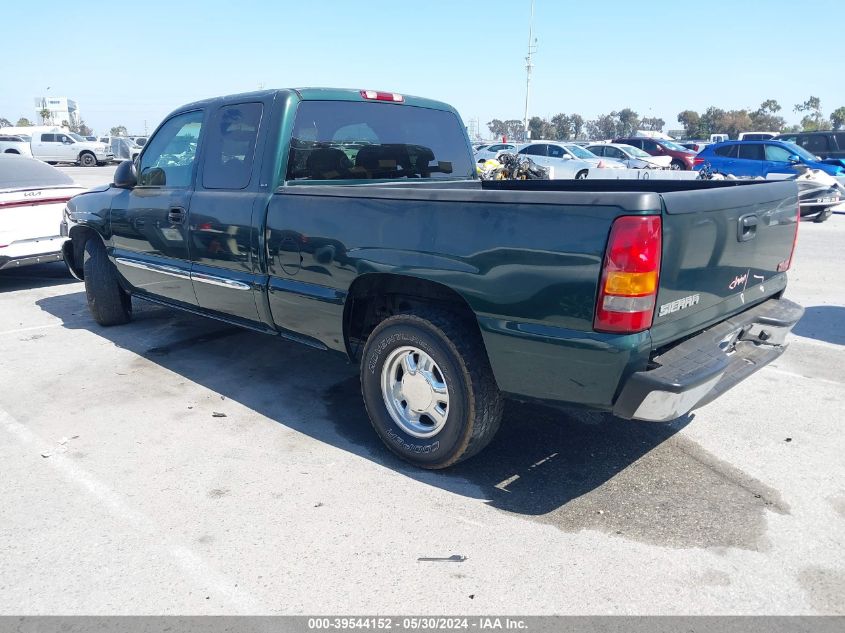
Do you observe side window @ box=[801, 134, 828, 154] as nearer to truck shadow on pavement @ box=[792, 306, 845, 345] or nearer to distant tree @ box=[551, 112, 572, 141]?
truck shadow on pavement @ box=[792, 306, 845, 345]

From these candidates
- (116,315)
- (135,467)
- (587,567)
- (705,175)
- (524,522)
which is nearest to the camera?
(587,567)

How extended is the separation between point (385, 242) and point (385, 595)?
1.64 m

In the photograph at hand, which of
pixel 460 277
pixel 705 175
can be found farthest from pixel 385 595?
pixel 705 175

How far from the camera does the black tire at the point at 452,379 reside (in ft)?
10.4

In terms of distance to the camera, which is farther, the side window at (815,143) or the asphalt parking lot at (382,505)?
the side window at (815,143)

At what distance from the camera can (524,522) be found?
3020 millimetres

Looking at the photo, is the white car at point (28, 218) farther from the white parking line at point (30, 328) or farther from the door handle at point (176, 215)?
the door handle at point (176, 215)

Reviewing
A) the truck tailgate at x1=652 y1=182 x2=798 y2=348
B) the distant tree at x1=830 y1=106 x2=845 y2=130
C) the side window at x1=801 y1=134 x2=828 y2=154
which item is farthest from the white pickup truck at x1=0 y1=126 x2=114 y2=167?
the distant tree at x1=830 y1=106 x2=845 y2=130

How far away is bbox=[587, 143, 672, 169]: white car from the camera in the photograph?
71.9 ft

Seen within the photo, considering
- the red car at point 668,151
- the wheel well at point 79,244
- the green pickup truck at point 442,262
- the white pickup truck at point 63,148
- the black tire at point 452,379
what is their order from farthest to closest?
the white pickup truck at point 63,148
the red car at point 668,151
the wheel well at point 79,244
the black tire at point 452,379
the green pickup truck at point 442,262

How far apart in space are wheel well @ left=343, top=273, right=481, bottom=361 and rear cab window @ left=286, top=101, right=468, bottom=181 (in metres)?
0.92

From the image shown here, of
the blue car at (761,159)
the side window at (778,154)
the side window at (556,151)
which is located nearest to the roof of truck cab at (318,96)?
the blue car at (761,159)

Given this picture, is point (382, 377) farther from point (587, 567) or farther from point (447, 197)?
point (587, 567)

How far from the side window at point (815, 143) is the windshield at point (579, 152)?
6563 millimetres
